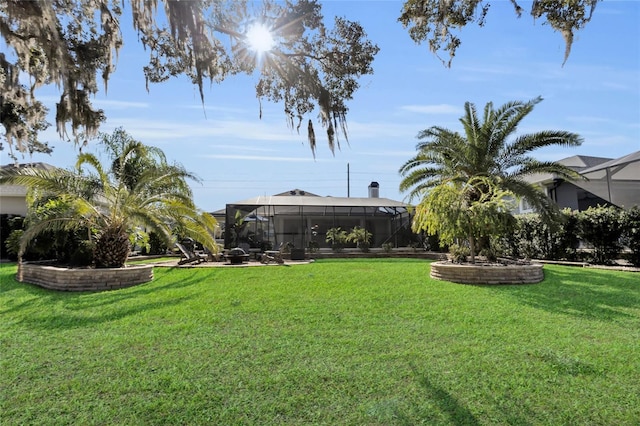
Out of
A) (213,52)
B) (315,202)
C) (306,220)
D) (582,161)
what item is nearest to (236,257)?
(315,202)

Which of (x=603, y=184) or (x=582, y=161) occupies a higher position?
(x=582, y=161)

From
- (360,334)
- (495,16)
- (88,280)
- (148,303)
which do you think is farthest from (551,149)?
(88,280)

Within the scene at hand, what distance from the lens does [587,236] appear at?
13.0 m

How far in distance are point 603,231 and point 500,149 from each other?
14.2ft

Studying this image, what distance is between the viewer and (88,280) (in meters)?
8.73

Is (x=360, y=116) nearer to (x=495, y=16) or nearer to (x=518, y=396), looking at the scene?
(x=495, y=16)

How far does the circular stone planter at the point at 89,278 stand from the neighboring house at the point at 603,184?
14.2m

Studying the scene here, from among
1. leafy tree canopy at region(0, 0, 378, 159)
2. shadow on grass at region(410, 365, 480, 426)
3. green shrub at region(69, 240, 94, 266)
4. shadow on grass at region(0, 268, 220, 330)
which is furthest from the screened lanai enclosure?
shadow on grass at region(410, 365, 480, 426)

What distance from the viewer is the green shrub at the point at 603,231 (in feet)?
39.9

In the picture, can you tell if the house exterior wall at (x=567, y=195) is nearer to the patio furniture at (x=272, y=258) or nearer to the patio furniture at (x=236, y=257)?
the patio furniture at (x=272, y=258)

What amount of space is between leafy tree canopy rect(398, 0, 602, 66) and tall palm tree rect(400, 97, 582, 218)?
7.22m

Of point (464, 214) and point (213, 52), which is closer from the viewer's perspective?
point (213, 52)

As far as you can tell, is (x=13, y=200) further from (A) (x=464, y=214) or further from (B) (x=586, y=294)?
(B) (x=586, y=294)

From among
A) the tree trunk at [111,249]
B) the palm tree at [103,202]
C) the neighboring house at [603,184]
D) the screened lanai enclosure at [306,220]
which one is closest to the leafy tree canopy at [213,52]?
the palm tree at [103,202]
